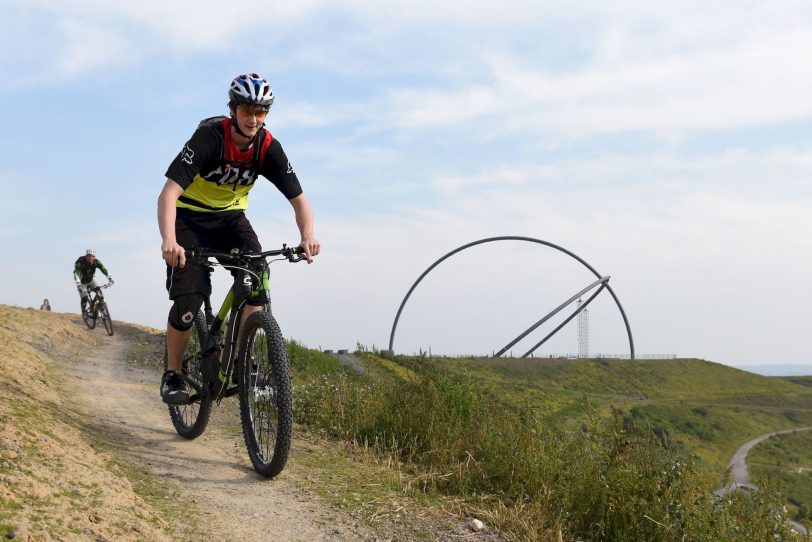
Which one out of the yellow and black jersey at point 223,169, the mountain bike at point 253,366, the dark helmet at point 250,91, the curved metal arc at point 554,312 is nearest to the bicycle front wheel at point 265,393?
the mountain bike at point 253,366

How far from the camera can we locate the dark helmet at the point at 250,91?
5.51 m

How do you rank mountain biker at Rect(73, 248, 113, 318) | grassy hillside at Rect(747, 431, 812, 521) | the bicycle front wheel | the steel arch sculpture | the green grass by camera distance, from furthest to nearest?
the steel arch sculpture → grassy hillside at Rect(747, 431, 812, 521) → mountain biker at Rect(73, 248, 113, 318) → the green grass → the bicycle front wheel

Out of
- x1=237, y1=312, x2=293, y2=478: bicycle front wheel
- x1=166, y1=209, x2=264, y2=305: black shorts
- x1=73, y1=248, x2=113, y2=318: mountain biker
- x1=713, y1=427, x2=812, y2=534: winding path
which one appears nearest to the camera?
x1=237, y1=312, x2=293, y2=478: bicycle front wheel

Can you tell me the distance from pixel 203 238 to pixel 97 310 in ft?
51.9

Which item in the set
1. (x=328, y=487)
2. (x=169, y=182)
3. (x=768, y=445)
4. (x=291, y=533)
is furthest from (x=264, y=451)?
(x=768, y=445)

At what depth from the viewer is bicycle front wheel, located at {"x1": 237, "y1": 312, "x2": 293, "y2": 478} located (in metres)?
5.23

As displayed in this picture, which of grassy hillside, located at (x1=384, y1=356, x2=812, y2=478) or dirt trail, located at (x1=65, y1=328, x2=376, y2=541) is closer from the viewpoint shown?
dirt trail, located at (x1=65, y1=328, x2=376, y2=541)

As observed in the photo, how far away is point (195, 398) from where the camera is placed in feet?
20.7

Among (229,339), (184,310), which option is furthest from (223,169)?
(229,339)

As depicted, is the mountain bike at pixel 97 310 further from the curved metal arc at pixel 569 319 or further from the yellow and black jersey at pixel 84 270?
the curved metal arc at pixel 569 319

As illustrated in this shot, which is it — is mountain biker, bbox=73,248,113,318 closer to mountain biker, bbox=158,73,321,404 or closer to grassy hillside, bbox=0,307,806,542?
grassy hillside, bbox=0,307,806,542

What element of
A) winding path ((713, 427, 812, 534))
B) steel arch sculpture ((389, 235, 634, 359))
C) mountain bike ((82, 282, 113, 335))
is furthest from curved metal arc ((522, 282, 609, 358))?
mountain bike ((82, 282, 113, 335))

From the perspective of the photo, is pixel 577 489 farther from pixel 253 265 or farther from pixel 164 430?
pixel 164 430

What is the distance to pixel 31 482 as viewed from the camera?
14.3 feet
